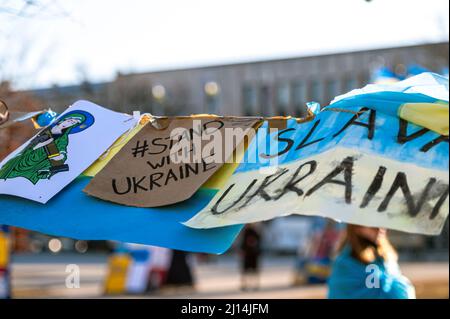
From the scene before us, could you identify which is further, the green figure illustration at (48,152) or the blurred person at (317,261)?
the blurred person at (317,261)

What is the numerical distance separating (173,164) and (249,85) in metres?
48.3

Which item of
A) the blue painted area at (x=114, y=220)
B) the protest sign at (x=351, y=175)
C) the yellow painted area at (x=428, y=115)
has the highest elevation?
the yellow painted area at (x=428, y=115)

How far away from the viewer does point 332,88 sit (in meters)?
48.8

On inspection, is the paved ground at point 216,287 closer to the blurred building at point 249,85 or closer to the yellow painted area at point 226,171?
the blurred building at point 249,85

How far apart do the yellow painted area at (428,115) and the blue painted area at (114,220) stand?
37.0 inches

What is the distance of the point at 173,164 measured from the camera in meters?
4.18

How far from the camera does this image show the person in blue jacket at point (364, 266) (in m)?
5.82

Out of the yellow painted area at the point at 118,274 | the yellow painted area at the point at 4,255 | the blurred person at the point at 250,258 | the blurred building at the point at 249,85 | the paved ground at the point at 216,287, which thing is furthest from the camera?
the blurred building at the point at 249,85

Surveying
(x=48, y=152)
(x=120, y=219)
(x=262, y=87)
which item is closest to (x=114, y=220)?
(x=120, y=219)

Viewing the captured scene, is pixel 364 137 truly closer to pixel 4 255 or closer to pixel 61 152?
pixel 61 152

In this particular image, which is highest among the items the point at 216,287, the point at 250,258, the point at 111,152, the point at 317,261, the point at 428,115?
the point at 428,115

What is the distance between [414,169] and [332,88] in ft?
148

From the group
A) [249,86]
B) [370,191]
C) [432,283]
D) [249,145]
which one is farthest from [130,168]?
[249,86]

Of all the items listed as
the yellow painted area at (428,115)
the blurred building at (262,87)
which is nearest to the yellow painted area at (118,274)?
the blurred building at (262,87)
